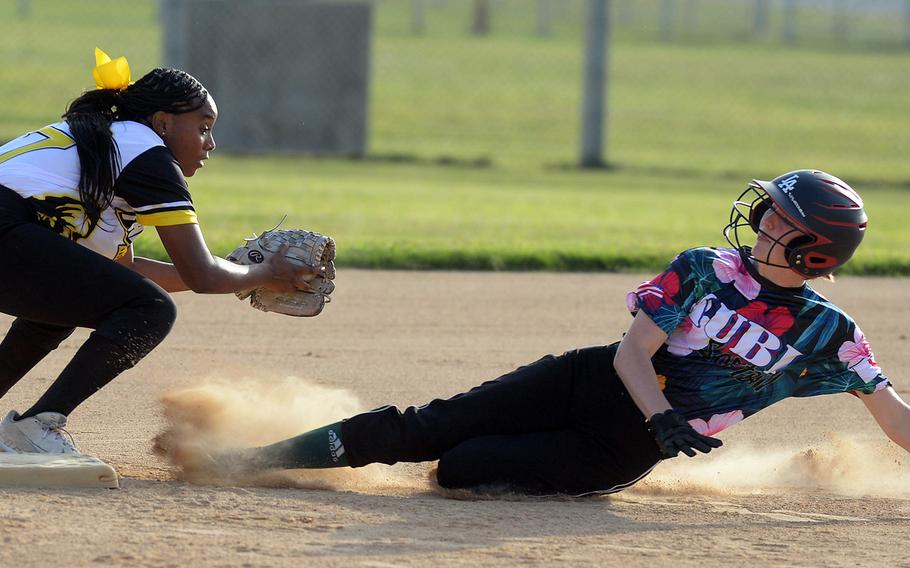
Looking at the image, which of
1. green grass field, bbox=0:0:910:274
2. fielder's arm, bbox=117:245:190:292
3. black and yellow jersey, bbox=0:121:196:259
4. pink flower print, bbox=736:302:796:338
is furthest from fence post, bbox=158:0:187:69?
pink flower print, bbox=736:302:796:338

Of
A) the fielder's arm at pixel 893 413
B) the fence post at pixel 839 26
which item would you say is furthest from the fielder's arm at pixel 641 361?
the fence post at pixel 839 26

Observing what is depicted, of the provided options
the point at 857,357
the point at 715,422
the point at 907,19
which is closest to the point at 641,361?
the point at 715,422

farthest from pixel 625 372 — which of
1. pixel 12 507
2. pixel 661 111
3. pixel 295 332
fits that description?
pixel 661 111

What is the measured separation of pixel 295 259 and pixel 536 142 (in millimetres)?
13739

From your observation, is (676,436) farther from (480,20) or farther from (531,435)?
(480,20)

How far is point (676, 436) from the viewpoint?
3400 millimetres

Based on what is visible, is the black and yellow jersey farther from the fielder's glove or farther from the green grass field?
the green grass field

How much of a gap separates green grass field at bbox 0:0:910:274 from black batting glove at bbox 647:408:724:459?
181 inches

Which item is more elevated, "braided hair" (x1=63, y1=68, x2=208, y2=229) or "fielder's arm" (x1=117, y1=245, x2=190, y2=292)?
"braided hair" (x1=63, y1=68, x2=208, y2=229)

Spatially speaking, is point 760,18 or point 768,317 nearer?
point 768,317

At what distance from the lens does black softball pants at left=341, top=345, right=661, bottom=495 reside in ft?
12.1

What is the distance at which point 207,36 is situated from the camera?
1430 centimetres

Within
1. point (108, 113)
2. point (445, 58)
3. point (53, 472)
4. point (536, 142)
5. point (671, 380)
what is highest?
point (108, 113)

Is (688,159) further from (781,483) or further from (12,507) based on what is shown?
(12,507)
